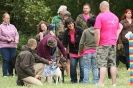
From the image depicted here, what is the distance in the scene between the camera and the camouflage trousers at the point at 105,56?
14625mm

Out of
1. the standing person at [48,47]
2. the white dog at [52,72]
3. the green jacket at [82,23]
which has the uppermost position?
the green jacket at [82,23]

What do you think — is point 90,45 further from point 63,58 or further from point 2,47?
point 2,47

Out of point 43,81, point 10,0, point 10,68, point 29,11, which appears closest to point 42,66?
point 43,81

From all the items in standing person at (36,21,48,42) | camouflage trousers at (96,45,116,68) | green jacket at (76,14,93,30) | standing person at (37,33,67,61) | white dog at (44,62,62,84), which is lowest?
white dog at (44,62,62,84)

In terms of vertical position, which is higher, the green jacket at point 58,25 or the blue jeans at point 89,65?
the green jacket at point 58,25

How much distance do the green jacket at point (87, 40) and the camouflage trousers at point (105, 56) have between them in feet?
7.62

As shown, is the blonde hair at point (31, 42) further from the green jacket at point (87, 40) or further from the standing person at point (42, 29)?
the green jacket at point (87, 40)

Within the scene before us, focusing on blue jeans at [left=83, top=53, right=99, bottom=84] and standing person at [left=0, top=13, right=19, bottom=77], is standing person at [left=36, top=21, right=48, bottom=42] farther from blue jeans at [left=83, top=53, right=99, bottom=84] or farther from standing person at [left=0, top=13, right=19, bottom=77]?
standing person at [left=0, top=13, right=19, bottom=77]

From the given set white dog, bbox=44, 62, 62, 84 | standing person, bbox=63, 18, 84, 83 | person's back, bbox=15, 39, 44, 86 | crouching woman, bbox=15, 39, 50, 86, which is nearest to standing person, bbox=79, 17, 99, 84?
standing person, bbox=63, 18, 84, 83

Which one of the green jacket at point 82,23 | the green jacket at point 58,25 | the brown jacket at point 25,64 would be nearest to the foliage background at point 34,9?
the green jacket at point 58,25

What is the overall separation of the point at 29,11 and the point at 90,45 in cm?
1436

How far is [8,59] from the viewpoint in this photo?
20578 mm

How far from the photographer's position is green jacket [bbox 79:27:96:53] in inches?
673

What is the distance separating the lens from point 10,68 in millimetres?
20656
